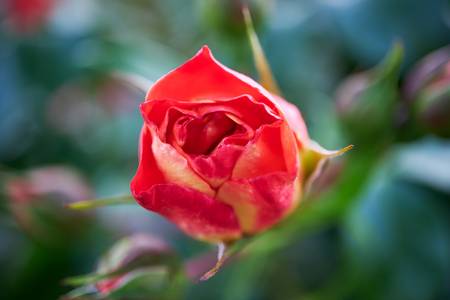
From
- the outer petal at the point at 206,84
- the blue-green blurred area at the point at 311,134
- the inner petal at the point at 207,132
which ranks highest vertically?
the outer petal at the point at 206,84

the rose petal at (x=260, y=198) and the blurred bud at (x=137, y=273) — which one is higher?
the rose petal at (x=260, y=198)

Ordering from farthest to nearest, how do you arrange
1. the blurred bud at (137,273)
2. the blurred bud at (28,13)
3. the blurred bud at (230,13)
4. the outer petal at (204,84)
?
the blurred bud at (28,13) → the blurred bud at (230,13) → the blurred bud at (137,273) → the outer petal at (204,84)

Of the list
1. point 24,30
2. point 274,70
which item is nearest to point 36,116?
point 24,30

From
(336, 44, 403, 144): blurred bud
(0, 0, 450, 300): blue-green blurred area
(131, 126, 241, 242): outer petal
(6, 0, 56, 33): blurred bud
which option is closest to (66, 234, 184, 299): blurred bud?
(0, 0, 450, 300): blue-green blurred area

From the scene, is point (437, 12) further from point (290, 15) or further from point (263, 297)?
point (263, 297)

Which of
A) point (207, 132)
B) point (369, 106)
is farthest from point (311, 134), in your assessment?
point (207, 132)

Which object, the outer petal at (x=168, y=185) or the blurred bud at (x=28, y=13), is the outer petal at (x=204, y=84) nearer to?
the outer petal at (x=168, y=185)

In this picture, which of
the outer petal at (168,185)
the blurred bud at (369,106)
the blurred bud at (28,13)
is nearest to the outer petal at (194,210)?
the outer petal at (168,185)

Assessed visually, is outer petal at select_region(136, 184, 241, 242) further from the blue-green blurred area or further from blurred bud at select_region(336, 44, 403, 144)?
blurred bud at select_region(336, 44, 403, 144)

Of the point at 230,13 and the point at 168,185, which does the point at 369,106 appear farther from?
the point at 168,185
